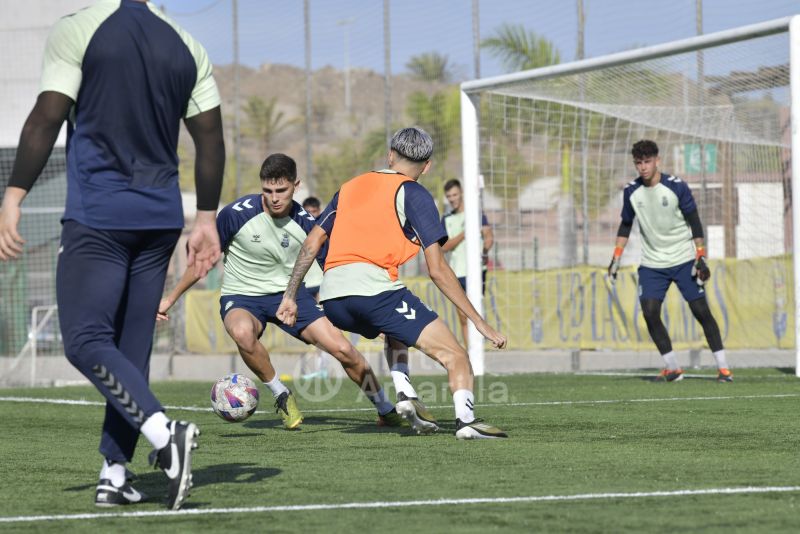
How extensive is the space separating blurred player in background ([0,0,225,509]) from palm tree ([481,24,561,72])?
65.9ft

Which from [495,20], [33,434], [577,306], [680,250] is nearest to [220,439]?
[33,434]

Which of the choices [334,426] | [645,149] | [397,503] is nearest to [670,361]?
[645,149]

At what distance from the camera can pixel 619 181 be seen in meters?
20.9

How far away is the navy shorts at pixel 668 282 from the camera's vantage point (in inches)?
522

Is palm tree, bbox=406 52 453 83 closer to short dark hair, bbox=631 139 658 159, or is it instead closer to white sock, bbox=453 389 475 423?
short dark hair, bbox=631 139 658 159

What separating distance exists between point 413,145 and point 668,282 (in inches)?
234

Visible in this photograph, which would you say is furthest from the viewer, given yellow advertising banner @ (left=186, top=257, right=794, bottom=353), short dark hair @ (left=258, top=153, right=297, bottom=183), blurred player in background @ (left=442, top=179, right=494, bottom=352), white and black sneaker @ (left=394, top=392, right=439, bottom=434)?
yellow advertising banner @ (left=186, top=257, right=794, bottom=353)

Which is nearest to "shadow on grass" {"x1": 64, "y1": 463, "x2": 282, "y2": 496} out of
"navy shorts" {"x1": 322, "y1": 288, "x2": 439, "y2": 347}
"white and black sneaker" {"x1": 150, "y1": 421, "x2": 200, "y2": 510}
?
"white and black sneaker" {"x1": 150, "y1": 421, "x2": 200, "y2": 510}

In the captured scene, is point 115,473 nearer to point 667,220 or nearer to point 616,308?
point 667,220

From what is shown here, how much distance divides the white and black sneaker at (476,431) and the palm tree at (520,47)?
17.8m

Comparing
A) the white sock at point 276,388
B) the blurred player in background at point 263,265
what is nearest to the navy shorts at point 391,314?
the blurred player in background at point 263,265

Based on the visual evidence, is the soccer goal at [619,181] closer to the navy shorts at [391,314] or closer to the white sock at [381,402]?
the white sock at [381,402]

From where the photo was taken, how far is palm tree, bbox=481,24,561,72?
25719 mm

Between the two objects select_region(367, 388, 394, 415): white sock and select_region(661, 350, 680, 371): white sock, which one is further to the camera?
select_region(661, 350, 680, 371): white sock
